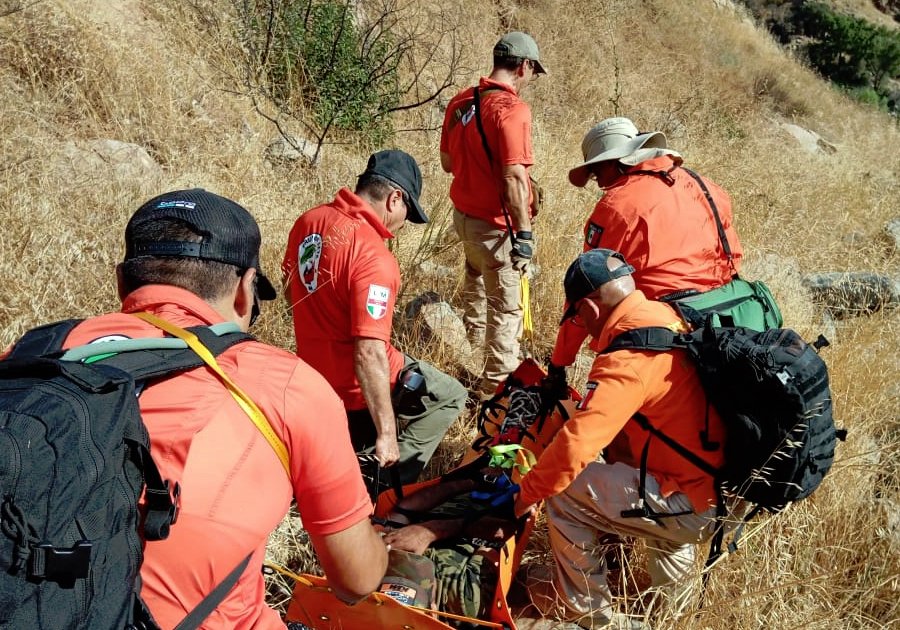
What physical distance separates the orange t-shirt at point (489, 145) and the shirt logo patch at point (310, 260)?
5.44 ft

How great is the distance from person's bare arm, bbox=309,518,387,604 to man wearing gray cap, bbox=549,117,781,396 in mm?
1991

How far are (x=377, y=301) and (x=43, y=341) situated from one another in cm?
164

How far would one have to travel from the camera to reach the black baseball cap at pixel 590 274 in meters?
2.79

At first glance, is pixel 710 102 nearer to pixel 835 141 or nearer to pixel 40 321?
pixel 835 141

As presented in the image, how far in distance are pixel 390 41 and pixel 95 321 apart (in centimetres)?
716

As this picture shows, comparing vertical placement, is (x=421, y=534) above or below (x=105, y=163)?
below

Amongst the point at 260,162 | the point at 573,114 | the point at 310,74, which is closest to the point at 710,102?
the point at 573,114

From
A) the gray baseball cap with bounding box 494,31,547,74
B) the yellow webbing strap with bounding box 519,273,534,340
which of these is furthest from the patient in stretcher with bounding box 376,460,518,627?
the gray baseball cap with bounding box 494,31,547,74

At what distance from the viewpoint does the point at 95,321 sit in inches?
57.9

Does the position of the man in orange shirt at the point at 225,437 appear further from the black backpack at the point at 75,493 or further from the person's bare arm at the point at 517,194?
the person's bare arm at the point at 517,194

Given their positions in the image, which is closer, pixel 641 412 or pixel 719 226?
pixel 641 412

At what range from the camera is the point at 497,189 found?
4543 millimetres

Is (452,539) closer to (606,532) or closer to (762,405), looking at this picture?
(606,532)

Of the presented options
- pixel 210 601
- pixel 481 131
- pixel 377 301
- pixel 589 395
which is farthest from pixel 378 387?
pixel 481 131
